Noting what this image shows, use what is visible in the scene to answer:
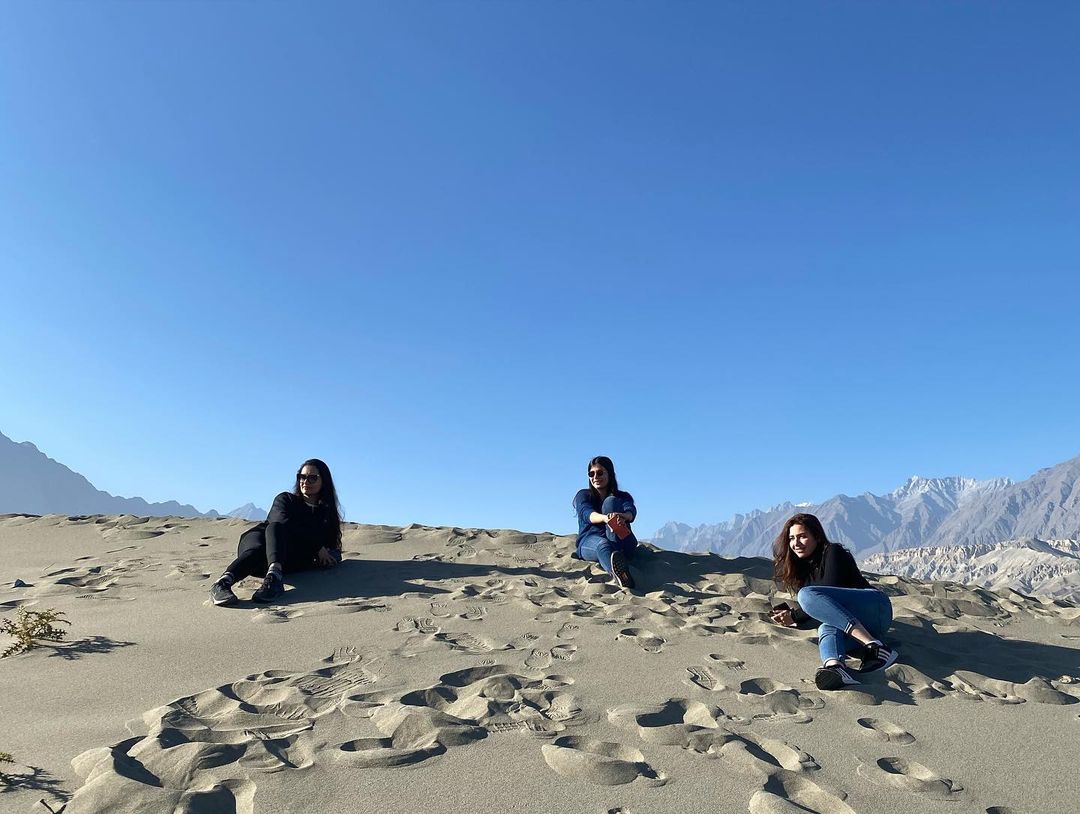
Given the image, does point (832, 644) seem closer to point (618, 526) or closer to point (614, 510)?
point (618, 526)

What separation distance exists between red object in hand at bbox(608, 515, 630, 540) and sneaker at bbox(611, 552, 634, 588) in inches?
9.5

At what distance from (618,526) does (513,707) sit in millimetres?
3514

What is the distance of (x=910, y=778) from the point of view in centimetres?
260

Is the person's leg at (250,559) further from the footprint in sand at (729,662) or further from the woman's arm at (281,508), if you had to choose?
the footprint in sand at (729,662)

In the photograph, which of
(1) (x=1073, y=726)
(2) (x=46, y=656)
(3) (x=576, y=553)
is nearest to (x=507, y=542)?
(3) (x=576, y=553)

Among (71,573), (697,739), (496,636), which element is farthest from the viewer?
(71,573)

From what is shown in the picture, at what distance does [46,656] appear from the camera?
12.9 feet

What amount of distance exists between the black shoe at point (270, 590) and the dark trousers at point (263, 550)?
21cm

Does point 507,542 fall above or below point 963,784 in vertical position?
above

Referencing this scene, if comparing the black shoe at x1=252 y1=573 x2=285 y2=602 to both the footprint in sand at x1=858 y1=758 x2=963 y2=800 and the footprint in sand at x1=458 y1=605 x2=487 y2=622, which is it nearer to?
the footprint in sand at x1=458 y1=605 x2=487 y2=622

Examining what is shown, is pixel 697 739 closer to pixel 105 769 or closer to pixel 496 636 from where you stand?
pixel 496 636

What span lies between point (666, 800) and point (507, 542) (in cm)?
663

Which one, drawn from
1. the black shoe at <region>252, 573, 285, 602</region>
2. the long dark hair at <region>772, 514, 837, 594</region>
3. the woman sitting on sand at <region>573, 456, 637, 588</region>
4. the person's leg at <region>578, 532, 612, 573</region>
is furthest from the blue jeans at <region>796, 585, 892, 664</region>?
the black shoe at <region>252, 573, 285, 602</region>

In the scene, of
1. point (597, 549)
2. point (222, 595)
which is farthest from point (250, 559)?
point (597, 549)
